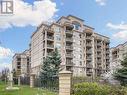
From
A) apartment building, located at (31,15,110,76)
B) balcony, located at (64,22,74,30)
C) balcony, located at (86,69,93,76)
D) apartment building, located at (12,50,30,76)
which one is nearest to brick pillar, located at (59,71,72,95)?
apartment building, located at (31,15,110,76)

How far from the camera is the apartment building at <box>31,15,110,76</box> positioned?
63594 mm

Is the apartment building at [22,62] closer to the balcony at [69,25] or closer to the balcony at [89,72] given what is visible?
the balcony at [89,72]

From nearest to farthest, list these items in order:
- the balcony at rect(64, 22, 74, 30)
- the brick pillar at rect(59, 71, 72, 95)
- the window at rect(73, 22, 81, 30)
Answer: the brick pillar at rect(59, 71, 72, 95) → the balcony at rect(64, 22, 74, 30) → the window at rect(73, 22, 81, 30)

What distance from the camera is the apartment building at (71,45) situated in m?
63.6

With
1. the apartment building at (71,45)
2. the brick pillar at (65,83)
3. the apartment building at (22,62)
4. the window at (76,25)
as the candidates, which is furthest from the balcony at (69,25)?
the brick pillar at (65,83)

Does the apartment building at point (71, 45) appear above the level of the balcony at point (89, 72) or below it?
above

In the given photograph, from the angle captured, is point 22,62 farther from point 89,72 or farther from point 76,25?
point 76,25

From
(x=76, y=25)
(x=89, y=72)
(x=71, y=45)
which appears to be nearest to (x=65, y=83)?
(x=71, y=45)

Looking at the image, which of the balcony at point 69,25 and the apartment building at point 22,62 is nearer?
the balcony at point 69,25

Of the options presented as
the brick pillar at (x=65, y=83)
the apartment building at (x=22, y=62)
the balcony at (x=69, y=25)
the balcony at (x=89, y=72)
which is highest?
the balcony at (x=69, y=25)

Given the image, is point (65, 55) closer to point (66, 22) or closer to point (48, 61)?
point (66, 22)

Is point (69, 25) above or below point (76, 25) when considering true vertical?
below

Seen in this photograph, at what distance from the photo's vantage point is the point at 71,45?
2660 inches

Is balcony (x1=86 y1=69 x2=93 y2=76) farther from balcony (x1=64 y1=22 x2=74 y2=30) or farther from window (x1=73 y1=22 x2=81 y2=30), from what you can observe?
balcony (x1=64 y1=22 x2=74 y2=30)
